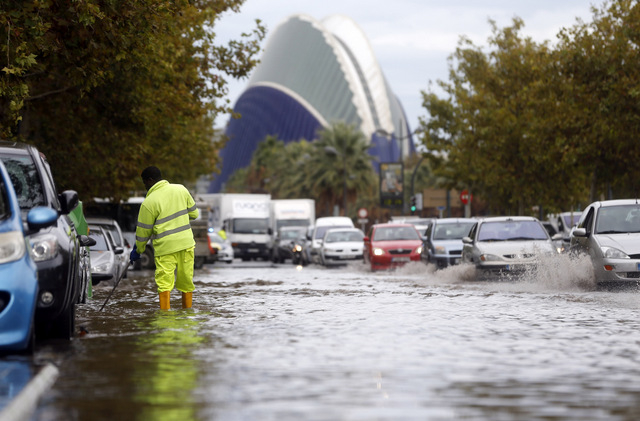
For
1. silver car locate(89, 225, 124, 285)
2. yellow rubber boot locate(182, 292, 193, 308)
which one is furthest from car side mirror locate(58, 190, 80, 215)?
silver car locate(89, 225, 124, 285)

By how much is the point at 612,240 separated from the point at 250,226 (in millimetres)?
41122

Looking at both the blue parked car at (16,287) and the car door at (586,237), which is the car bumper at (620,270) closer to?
the car door at (586,237)

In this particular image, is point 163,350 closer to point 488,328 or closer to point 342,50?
point 488,328

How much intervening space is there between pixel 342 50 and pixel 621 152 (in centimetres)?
8345

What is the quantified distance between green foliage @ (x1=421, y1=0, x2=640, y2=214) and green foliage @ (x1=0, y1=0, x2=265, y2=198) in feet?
32.3

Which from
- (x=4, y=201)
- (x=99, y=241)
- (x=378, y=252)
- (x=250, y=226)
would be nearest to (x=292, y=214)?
(x=250, y=226)

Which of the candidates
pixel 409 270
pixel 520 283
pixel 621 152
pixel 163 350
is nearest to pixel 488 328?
pixel 163 350

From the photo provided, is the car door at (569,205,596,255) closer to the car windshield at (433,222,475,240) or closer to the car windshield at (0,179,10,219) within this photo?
the car windshield at (433,222,475,240)

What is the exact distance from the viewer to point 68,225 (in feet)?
41.0

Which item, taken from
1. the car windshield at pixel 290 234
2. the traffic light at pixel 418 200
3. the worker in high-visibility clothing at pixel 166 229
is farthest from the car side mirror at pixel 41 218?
the traffic light at pixel 418 200

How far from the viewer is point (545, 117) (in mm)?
43719

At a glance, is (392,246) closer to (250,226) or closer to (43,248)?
(43,248)

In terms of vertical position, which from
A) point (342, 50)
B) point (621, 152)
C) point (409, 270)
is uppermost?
point (342, 50)

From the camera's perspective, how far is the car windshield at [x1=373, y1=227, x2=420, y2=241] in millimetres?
36906
